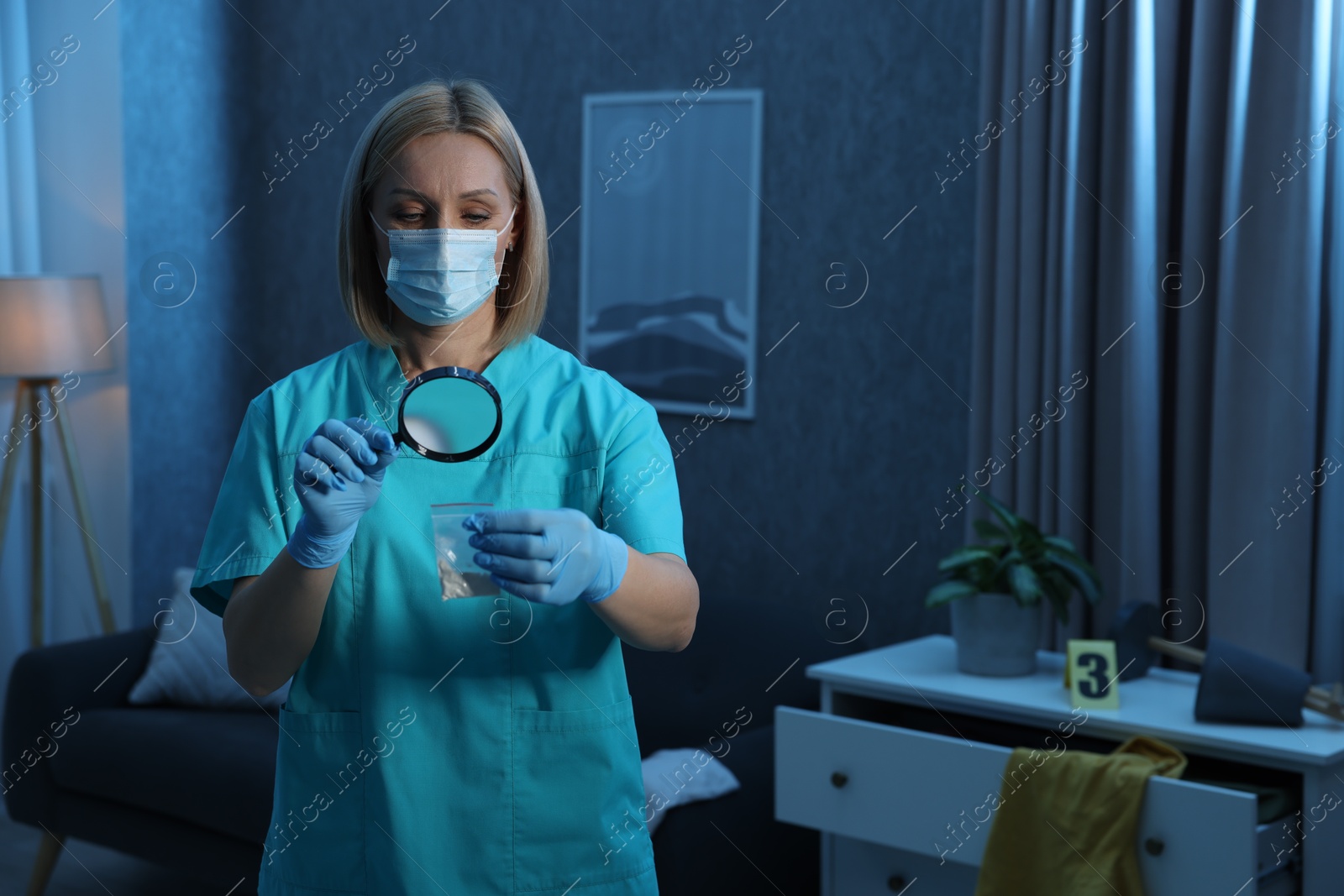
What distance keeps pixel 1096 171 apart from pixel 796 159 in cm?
73

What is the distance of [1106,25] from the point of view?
2373mm

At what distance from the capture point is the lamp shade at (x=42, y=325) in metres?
3.25

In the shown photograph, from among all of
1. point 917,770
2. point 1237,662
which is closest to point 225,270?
point 917,770

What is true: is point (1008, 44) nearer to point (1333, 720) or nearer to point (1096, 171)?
point (1096, 171)

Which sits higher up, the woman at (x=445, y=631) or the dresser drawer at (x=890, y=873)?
the woman at (x=445, y=631)

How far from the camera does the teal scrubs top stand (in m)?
1.07

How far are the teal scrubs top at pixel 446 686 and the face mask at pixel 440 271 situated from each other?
0.11 meters

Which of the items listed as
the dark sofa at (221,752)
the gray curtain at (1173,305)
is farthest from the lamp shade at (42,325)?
the gray curtain at (1173,305)

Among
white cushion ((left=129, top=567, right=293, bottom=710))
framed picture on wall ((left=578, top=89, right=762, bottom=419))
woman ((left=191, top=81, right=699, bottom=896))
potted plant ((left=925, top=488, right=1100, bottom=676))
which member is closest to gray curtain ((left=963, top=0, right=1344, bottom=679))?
potted plant ((left=925, top=488, right=1100, bottom=676))

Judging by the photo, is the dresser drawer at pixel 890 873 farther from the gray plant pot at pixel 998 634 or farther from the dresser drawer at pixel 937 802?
the gray plant pot at pixel 998 634

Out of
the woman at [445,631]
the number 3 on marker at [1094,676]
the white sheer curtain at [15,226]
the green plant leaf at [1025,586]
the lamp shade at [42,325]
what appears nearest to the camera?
the woman at [445,631]

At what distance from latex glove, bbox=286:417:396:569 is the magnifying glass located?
42mm

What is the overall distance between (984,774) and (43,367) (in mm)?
2516

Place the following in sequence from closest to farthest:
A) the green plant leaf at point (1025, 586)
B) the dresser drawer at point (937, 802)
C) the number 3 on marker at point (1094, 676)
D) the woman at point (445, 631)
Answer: the woman at point (445, 631)
the dresser drawer at point (937, 802)
the number 3 on marker at point (1094, 676)
the green plant leaf at point (1025, 586)
